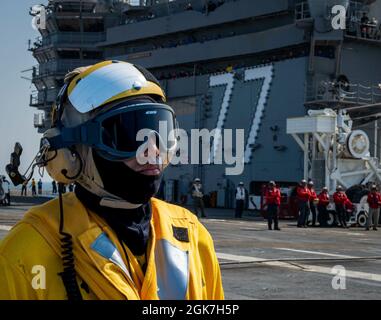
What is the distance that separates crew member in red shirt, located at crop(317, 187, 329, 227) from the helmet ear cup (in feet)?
76.7

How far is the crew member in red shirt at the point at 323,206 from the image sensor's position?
25156 millimetres

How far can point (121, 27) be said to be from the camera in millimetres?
50062

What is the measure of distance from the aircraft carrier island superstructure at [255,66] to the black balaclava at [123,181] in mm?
29144

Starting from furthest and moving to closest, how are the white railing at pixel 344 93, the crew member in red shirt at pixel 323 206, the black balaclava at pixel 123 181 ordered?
1. the white railing at pixel 344 93
2. the crew member in red shirt at pixel 323 206
3. the black balaclava at pixel 123 181

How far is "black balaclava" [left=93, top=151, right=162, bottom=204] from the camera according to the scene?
237 centimetres

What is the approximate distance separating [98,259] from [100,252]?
0.03 m

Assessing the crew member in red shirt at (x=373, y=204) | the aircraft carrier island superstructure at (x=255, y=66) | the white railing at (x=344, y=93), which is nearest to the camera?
the crew member in red shirt at (x=373, y=204)

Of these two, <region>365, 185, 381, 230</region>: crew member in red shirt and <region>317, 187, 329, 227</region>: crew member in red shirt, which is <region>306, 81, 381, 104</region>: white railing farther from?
<region>365, 185, 381, 230</region>: crew member in red shirt

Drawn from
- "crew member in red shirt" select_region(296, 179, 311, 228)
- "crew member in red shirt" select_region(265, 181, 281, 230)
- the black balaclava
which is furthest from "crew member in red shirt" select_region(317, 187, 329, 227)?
the black balaclava

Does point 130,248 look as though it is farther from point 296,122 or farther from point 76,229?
point 296,122

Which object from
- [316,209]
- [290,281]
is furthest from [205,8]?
[290,281]

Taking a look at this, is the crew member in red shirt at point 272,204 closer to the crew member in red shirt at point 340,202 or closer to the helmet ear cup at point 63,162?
the crew member in red shirt at point 340,202

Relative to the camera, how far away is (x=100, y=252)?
7.27 ft

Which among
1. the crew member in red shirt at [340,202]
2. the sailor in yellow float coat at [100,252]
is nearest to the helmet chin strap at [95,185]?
the sailor in yellow float coat at [100,252]
